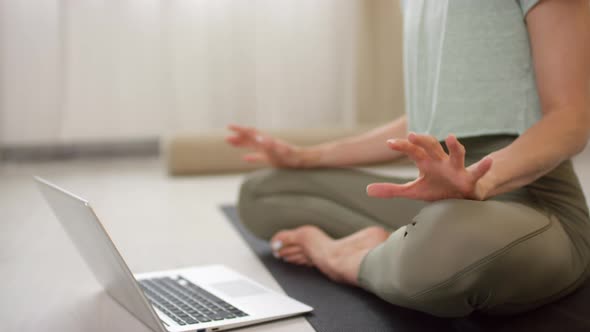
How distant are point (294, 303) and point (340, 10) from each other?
311 centimetres

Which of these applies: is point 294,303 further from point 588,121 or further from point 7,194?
point 7,194

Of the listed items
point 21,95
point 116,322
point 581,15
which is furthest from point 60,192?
point 21,95

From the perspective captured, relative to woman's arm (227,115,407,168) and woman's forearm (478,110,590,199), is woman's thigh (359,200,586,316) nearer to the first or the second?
woman's forearm (478,110,590,199)

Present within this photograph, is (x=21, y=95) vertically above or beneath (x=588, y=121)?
beneath

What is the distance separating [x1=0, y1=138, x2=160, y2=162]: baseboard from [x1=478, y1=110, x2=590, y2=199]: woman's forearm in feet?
10.4

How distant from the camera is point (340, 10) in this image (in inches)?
161

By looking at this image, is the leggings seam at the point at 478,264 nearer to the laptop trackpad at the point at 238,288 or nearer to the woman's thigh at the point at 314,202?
the laptop trackpad at the point at 238,288

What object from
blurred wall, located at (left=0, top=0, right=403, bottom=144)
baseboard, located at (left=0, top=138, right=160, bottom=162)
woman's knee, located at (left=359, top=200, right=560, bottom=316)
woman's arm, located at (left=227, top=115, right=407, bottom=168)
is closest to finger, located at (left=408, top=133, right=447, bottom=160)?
woman's knee, located at (left=359, top=200, right=560, bottom=316)

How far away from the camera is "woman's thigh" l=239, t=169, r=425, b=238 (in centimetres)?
158

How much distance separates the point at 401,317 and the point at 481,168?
1.30 feet

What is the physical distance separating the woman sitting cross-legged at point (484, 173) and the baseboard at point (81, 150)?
103 inches

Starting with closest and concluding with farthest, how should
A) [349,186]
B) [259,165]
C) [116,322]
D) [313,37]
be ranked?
1. [116,322]
2. [349,186]
3. [259,165]
4. [313,37]

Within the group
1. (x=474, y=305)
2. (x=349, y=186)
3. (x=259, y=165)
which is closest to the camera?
(x=474, y=305)

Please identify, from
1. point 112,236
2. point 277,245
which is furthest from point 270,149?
point 112,236
